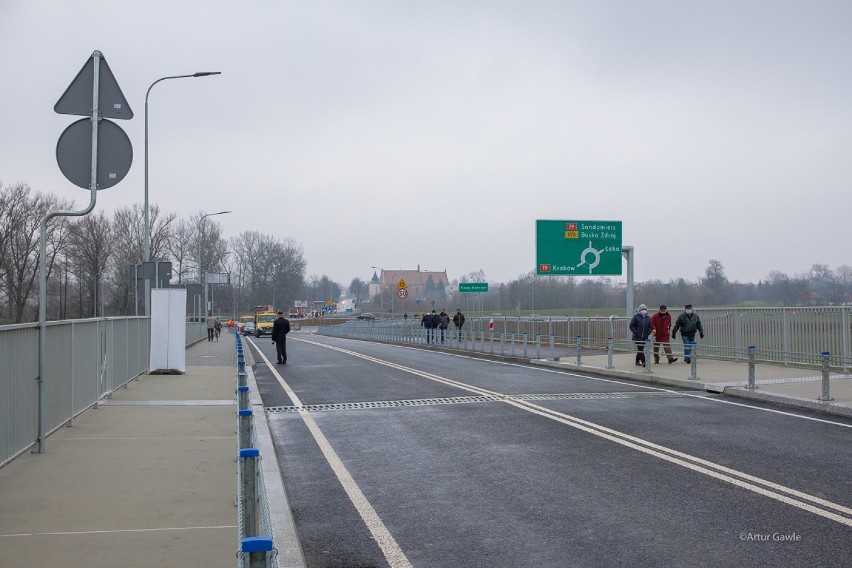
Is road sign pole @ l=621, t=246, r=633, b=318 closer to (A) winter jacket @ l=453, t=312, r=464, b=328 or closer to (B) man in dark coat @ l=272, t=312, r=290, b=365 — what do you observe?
(A) winter jacket @ l=453, t=312, r=464, b=328

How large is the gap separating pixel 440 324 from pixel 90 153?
32565mm

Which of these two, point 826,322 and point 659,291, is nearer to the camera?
point 826,322

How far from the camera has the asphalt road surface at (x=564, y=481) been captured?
19.2 ft

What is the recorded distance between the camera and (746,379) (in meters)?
18.2

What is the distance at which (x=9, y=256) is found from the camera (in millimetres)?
67062

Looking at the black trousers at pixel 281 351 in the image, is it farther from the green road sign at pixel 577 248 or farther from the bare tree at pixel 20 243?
the bare tree at pixel 20 243

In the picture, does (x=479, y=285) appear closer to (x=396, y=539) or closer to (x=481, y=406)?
(x=481, y=406)

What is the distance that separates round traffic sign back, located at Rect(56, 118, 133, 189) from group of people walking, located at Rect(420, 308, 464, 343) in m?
28.1

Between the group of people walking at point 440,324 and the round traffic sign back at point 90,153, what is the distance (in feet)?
92.3

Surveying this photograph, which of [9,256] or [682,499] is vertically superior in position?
[9,256]

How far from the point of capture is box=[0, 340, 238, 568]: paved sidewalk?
5438 millimetres

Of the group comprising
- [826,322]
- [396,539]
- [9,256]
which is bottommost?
[396,539]

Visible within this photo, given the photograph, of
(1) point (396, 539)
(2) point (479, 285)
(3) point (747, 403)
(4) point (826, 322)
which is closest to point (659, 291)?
(2) point (479, 285)

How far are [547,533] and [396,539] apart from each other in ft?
3.77
